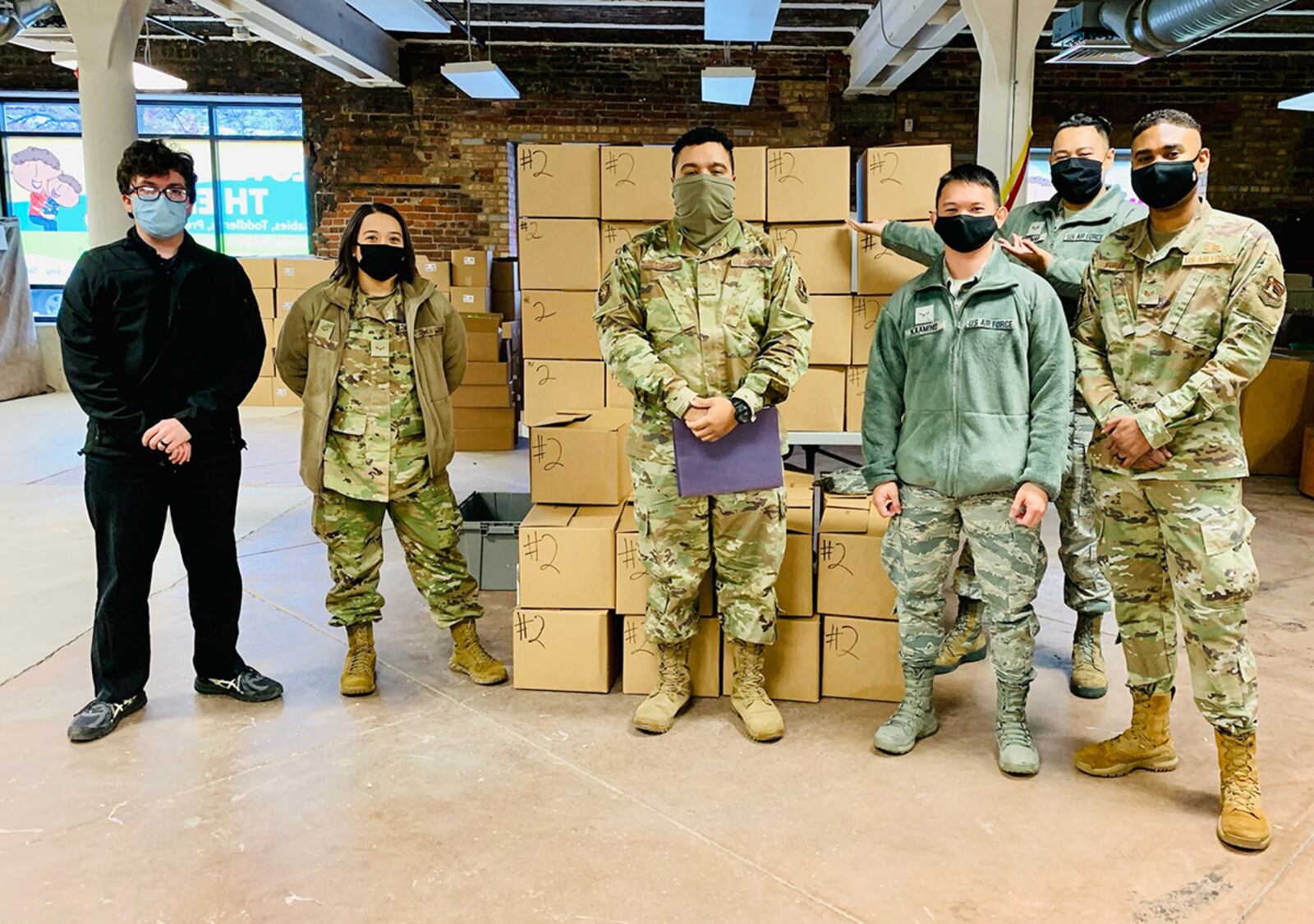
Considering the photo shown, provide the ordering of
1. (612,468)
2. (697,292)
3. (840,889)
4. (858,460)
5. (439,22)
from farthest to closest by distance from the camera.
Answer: (439,22)
(858,460)
(612,468)
(697,292)
(840,889)

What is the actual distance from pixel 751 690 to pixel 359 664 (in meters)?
1.23

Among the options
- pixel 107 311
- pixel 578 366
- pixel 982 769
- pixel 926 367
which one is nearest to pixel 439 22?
pixel 578 366

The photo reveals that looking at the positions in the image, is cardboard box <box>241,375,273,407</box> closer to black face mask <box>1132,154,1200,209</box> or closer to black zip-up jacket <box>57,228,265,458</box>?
black zip-up jacket <box>57,228,265,458</box>

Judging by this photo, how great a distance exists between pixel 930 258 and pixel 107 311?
7.62 feet

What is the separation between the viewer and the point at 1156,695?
2.53m

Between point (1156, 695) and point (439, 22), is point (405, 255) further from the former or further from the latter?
point (439, 22)

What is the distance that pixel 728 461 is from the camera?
8.76ft

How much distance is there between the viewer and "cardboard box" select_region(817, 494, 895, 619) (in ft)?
9.93

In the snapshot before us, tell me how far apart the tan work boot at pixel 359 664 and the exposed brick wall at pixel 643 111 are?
24.9 ft

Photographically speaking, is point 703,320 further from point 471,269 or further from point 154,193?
point 471,269

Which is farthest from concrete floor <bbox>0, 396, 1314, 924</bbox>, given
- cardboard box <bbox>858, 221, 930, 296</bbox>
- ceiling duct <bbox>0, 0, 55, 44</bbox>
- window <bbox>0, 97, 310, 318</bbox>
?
window <bbox>0, 97, 310, 318</bbox>

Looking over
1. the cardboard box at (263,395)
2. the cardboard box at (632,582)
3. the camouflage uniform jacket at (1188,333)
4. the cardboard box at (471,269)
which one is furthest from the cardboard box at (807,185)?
the cardboard box at (263,395)

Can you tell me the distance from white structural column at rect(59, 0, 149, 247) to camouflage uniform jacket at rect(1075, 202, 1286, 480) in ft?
17.1

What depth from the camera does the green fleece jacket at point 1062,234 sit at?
285 centimetres
